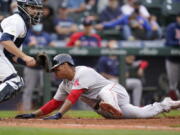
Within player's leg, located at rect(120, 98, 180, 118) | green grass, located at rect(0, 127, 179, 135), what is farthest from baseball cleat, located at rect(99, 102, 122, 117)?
green grass, located at rect(0, 127, 179, 135)

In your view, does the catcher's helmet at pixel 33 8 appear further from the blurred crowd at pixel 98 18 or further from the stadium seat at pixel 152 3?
the stadium seat at pixel 152 3

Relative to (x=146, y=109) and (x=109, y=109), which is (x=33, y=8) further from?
(x=146, y=109)

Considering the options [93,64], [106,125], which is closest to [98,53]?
[93,64]

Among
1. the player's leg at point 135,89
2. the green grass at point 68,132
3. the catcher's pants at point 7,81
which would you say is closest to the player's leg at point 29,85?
the player's leg at point 135,89

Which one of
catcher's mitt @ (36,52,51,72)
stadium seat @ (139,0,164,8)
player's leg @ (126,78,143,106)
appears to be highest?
stadium seat @ (139,0,164,8)

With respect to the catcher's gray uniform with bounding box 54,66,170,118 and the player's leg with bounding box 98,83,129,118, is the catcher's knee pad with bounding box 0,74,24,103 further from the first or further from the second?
the player's leg with bounding box 98,83,129,118

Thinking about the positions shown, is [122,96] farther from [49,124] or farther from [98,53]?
[98,53]

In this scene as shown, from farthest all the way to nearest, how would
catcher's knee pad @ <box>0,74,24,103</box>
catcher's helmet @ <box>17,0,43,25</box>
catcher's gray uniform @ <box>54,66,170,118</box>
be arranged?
1. catcher's helmet @ <box>17,0,43,25</box>
2. catcher's gray uniform @ <box>54,66,170,118</box>
3. catcher's knee pad @ <box>0,74,24,103</box>
